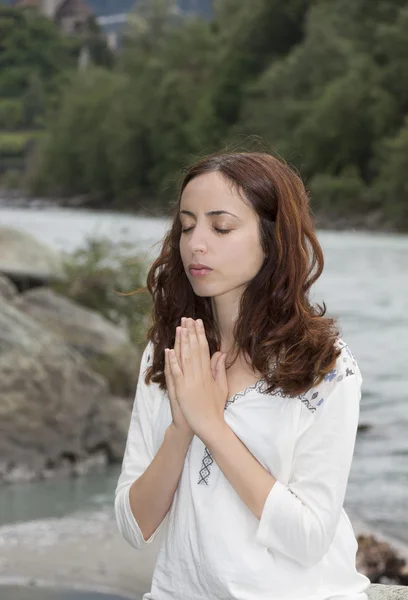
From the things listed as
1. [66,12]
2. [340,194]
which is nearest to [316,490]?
[66,12]

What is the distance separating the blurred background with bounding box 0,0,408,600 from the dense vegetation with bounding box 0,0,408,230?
0.07ft

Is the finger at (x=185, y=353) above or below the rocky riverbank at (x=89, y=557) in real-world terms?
above

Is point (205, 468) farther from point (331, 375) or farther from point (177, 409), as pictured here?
point (331, 375)

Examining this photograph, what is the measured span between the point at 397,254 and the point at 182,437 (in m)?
9.96

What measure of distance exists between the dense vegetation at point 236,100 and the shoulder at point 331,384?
29.9ft

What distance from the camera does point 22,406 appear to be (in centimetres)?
513

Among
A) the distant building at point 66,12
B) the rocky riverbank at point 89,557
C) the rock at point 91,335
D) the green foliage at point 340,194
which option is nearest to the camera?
the rocky riverbank at point 89,557

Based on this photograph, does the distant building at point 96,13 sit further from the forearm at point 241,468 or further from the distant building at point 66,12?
the forearm at point 241,468

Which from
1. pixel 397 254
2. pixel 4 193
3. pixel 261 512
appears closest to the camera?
pixel 261 512

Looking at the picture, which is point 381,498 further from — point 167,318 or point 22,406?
point 167,318

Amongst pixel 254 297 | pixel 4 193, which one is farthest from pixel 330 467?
pixel 4 193

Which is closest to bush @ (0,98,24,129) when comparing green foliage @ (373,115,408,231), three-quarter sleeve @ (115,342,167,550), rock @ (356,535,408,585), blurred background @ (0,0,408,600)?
blurred background @ (0,0,408,600)

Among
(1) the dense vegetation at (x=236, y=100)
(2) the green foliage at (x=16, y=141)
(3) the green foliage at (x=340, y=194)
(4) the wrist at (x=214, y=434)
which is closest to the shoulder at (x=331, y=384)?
(4) the wrist at (x=214, y=434)

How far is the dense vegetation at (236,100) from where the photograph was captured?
10.4m
